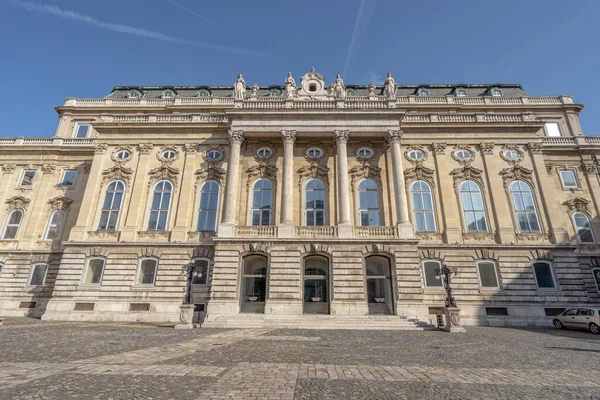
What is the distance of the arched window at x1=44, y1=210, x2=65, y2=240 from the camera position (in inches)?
1054

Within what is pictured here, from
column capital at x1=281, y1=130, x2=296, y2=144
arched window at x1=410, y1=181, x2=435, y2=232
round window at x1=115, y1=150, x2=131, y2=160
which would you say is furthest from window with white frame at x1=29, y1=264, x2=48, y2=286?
arched window at x1=410, y1=181, x2=435, y2=232

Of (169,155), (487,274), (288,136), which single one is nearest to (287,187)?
(288,136)

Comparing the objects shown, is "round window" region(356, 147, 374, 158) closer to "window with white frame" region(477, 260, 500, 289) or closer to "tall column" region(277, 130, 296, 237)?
"tall column" region(277, 130, 296, 237)

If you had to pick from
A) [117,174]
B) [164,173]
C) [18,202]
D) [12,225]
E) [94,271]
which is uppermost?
[164,173]

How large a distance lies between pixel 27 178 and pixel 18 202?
2.53 m

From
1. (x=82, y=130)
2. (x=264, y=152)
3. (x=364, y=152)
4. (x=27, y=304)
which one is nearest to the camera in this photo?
(x=27, y=304)

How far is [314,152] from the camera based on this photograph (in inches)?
1036

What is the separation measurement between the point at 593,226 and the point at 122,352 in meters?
34.1

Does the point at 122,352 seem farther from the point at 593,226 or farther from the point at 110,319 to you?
the point at 593,226

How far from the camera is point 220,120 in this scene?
27.2m

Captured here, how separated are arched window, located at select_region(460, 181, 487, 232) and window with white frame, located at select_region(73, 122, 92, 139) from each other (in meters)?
36.8

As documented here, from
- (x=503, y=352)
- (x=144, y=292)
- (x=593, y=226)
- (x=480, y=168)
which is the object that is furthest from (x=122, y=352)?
(x=593, y=226)

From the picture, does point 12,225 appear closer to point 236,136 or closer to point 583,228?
point 236,136

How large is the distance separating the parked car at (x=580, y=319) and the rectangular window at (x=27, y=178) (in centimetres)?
4354
